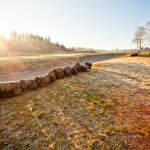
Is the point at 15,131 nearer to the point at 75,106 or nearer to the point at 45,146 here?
the point at 45,146

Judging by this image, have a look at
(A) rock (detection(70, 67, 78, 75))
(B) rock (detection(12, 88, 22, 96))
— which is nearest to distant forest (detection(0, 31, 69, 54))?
(A) rock (detection(70, 67, 78, 75))

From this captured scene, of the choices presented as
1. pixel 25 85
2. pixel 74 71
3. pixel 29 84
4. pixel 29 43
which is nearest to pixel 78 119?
pixel 25 85

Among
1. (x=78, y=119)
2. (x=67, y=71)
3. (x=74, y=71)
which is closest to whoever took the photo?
(x=78, y=119)

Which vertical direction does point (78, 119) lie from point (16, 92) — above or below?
below

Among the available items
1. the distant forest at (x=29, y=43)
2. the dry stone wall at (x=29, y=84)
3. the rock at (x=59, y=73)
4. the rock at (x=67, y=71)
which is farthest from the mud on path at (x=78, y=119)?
the distant forest at (x=29, y=43)

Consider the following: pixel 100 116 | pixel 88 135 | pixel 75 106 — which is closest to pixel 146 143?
pixel 88 135

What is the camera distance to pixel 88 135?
6383 millimetres

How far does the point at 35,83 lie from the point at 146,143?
7972 millimetres

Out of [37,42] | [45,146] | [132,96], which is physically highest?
[37,42]

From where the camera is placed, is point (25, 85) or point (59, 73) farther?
point (59, 73)

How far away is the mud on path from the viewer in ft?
19.9

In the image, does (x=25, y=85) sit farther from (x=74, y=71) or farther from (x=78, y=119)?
(x=74, y=71)

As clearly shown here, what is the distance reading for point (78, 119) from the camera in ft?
25.0

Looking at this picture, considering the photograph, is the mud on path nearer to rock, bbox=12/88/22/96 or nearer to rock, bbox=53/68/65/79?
rock, bbox=12/88/22/96
